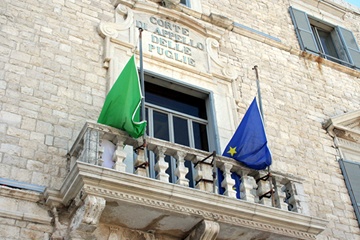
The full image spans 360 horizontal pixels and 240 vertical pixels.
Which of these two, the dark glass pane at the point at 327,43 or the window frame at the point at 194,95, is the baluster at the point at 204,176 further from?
the dark glass pane at the point at 327,43

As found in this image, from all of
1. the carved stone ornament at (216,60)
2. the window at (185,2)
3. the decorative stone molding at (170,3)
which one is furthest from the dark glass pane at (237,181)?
the window at (185,2)

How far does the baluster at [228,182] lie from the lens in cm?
670

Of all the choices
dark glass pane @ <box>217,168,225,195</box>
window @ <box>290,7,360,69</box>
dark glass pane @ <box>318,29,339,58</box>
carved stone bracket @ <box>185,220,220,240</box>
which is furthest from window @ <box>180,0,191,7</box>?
carved stone bracket @ <box>185,220,220,240</box>

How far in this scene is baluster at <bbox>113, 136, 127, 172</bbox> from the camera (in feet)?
20.2

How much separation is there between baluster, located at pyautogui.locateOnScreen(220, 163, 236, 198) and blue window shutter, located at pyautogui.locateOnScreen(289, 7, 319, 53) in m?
4.90

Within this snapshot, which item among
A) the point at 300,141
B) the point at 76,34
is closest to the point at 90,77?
the point at 76,34

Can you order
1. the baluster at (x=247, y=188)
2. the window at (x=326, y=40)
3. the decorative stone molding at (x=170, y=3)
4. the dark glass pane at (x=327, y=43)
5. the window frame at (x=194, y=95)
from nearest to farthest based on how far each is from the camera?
the baluster at (x=247, y=188) < the window frame at (x=194, y=95) < the decorative stone molding at (x=170, y=3) < the window at (x=326, y=40) < the dark glass pane at (x=327, y=43)

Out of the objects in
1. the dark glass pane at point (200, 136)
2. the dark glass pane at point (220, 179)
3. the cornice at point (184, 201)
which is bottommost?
the cornice at point (184, 201)

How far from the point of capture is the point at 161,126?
8078 millimetres

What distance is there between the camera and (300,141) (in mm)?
9102

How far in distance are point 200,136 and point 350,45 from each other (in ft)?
17.2

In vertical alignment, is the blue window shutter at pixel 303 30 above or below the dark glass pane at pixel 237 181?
above

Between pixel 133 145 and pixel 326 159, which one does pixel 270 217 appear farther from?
pixel 326 159

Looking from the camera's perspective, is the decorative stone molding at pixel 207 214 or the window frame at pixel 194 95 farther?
the window frame at pixel 194 95
